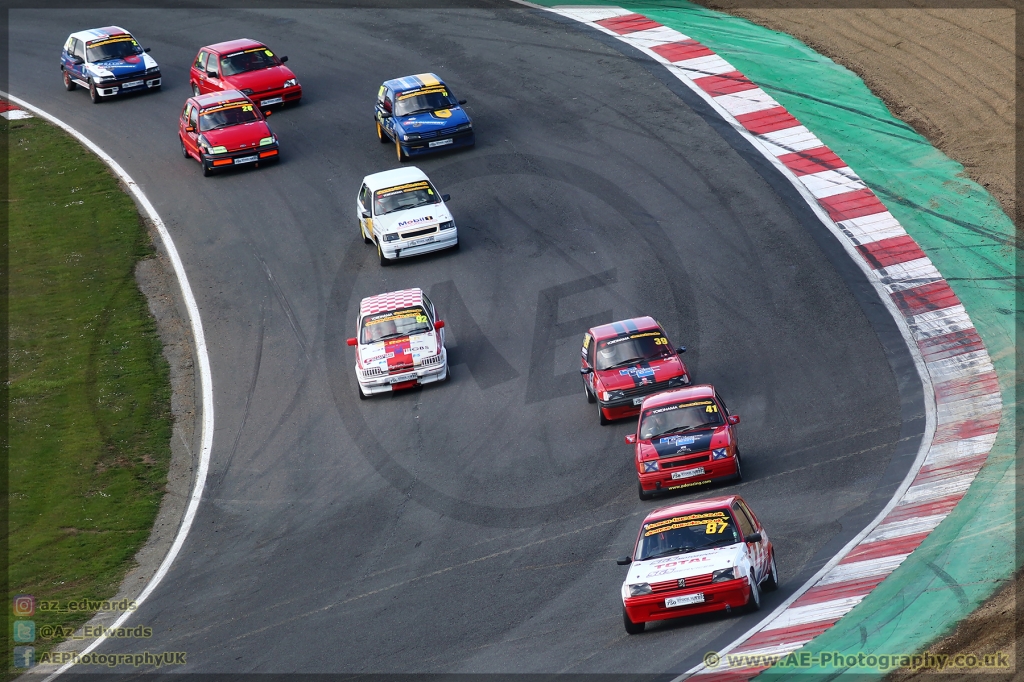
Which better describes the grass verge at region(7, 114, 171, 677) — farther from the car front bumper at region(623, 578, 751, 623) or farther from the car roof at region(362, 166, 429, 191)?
the car front bumper at region(623, 578, 751, 623)

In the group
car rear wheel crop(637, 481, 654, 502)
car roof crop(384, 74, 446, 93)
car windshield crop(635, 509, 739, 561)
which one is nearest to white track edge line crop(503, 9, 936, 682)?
car windshield crop(635, 509, 739, 561)

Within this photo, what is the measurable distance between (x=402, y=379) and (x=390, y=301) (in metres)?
2.12

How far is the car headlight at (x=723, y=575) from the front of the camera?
15445mm

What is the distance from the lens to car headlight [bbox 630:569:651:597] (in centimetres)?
1567

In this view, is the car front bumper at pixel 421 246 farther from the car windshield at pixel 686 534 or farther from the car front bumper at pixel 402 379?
the car windshield at pixel 686 534

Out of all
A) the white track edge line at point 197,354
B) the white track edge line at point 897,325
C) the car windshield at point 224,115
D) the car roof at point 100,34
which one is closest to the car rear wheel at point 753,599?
the white track edge line at point 897,325

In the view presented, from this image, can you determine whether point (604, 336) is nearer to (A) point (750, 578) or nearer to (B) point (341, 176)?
(A) point (750, 578)

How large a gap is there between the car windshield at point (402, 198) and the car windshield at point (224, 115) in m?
7.15

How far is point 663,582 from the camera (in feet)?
51.3

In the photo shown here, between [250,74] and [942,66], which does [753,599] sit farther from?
[250,74]

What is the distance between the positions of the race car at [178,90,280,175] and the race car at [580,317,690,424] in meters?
15.2

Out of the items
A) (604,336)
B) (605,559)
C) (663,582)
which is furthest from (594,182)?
(663,582)

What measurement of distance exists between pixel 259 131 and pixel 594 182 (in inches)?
389

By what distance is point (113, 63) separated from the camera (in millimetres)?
41875
